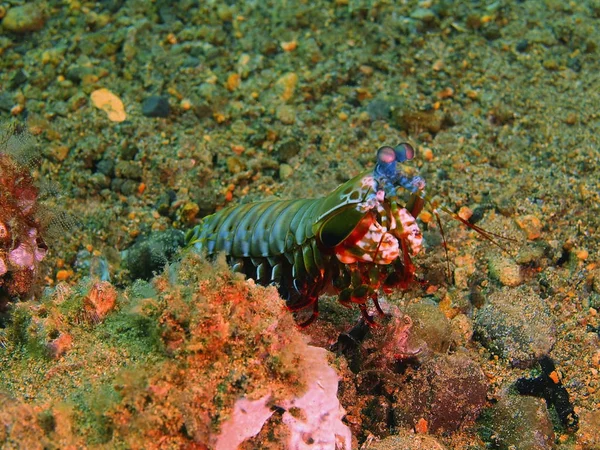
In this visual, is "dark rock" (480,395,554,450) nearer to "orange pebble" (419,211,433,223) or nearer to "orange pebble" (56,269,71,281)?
"orange pebble" (419,211,433,223)

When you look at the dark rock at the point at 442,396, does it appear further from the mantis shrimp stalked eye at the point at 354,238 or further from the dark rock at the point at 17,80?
the dark rock at the point at 17,80

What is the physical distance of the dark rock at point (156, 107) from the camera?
5191 mm

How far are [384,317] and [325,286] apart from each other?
407mm

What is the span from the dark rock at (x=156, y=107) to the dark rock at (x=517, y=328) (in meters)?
3.53

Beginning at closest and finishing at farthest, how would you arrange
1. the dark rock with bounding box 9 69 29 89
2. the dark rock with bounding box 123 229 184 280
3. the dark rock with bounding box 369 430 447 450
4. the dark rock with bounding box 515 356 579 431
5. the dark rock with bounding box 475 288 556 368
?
the dark rock with bounding box 369 430 447 450 < the dark rock with bounding box 515 356 579 431 < the dark rock with bounding box 475 288 556 368 < the dark rock with bounding box 123 229 184 280 < the dark rock with bounding box 9 69 29 89

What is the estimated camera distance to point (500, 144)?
493 cm

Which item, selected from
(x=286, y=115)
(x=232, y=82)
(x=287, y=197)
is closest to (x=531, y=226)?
(x=287, y=197)

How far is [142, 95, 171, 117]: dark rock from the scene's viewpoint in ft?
17.0

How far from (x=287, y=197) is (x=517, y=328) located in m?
2.19

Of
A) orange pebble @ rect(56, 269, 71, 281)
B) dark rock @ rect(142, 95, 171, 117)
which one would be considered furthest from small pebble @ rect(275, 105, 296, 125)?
orange pebble @ rect(56, 269, 71, 281)

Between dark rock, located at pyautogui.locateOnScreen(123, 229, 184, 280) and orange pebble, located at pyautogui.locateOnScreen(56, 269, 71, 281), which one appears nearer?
dark rock, located at pyautogui.locateOnScreen(123, 229, 184, 280)

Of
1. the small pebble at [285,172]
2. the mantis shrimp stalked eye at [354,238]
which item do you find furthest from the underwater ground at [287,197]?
the mantis shrimp stalked eye at [354,238]

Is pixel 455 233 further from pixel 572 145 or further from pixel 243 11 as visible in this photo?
pixel 243 11

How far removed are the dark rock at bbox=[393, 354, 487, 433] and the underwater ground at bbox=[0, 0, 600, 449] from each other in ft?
0.04
